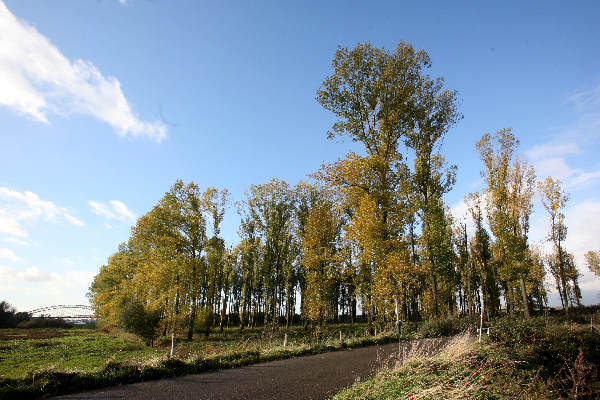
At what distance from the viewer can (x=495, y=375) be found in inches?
353

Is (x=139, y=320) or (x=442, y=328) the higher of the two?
(x=139, y=320)

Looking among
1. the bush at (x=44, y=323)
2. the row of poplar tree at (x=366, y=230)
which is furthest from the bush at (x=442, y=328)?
the bush at (x=44, y=323)

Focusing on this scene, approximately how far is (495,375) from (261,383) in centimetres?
689

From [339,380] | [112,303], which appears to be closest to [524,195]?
[339,380]

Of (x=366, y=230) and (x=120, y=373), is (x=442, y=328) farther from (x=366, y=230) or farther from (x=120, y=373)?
(x=120, y=373)

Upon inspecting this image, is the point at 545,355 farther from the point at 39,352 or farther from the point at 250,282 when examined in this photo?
the point at 250,282

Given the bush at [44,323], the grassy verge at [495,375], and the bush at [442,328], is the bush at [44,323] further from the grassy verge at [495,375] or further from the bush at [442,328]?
the grassy verge at [495,375]

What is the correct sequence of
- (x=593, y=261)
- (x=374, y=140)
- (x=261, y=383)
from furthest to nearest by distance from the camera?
1. (x=593, y=261)
2. (x=374, y=140)
3. (x=261, y=383)

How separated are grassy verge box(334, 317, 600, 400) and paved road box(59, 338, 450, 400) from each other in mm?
1084

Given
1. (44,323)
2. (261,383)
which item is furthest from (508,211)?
(44,323)

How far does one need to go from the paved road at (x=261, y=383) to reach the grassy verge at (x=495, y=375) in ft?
3.56

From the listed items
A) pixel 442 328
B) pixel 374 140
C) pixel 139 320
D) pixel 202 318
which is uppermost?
pixel 374 140

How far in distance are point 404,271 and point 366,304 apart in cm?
411

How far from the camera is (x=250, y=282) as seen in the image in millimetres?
Result: 44438
